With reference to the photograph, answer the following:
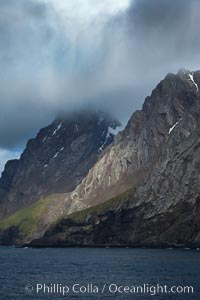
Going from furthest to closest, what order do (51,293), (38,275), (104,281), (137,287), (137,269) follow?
(137,269), (38,275), (104,281), (137,287), (51,293)

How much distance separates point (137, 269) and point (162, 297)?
4843cm

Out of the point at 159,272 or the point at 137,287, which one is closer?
the point at 137,287

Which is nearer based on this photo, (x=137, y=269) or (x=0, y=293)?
(x=0, y=293)

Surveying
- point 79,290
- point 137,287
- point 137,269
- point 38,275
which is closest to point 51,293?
point 79,290

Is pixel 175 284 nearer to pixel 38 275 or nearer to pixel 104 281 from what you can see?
pixel 104 281

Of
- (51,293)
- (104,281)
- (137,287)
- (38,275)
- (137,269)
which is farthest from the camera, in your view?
(137,269)

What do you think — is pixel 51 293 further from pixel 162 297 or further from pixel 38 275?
pixel 38 275

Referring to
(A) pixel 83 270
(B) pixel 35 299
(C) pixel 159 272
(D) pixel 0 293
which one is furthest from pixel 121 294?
(A) pixel 83 270

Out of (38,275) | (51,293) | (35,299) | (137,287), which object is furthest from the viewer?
(38,275)

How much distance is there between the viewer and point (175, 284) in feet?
332

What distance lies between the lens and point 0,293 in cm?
9275

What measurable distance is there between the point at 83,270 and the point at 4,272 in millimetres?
19086

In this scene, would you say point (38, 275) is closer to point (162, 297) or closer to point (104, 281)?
point (104, 281)

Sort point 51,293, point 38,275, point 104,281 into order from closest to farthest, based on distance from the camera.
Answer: point 51,293
point 104,281
point 38,275
